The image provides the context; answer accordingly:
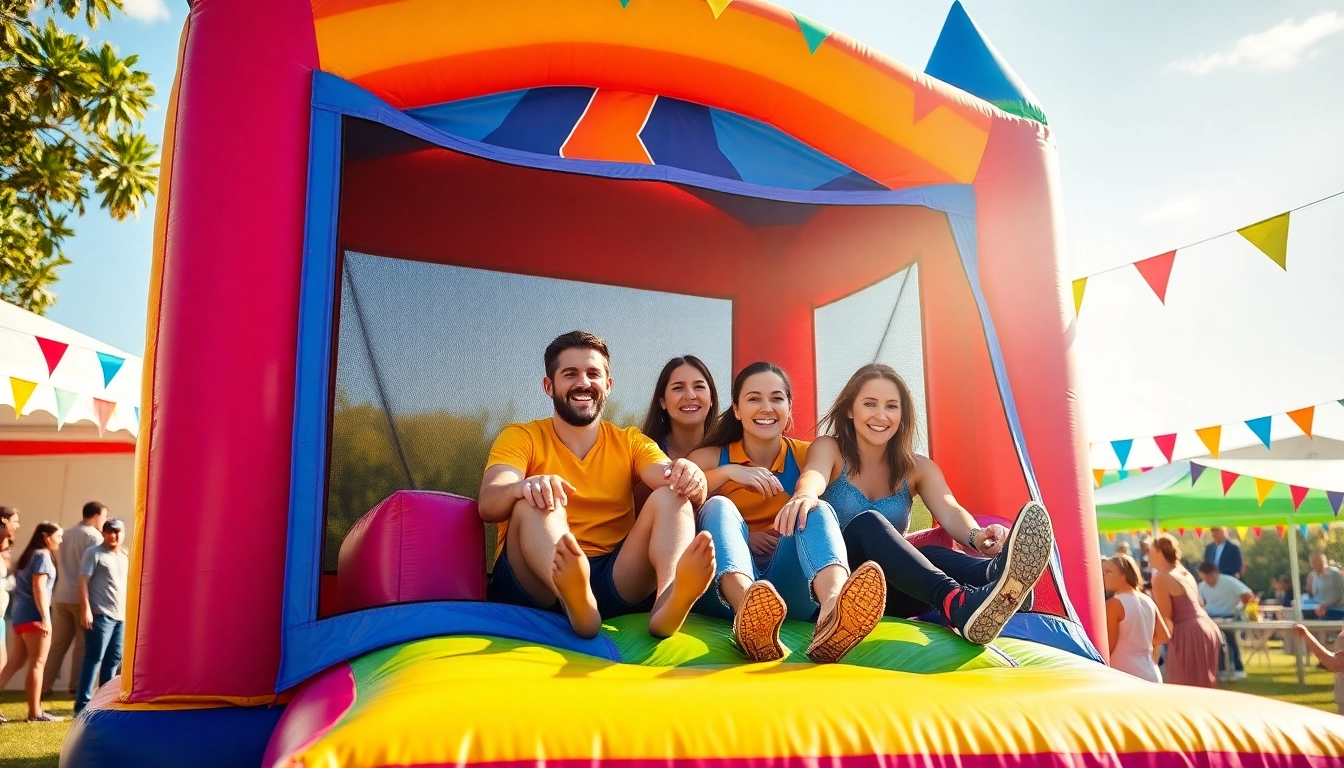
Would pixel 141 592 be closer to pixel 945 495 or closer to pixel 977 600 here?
pixel 977 600

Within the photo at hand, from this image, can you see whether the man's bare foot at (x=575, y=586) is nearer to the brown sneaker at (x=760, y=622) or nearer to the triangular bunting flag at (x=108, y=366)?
the brown sneaker at (x=760, y=622)

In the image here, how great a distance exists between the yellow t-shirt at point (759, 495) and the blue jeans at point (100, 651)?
12.0 ft

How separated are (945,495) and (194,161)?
83.4 inches

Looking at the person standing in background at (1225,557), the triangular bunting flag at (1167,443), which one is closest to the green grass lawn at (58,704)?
the person standing in background at (1225,557)

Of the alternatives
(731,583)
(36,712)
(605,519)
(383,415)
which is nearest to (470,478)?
(383,415)

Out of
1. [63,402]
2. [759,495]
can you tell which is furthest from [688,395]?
[63,402]

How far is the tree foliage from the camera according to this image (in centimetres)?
820

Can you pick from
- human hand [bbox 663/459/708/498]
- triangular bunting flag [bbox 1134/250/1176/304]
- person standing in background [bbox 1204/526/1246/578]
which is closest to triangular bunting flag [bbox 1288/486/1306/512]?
person standing in background [bbox 1204/526/1246/578]

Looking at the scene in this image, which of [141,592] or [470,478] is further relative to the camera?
[470,478]

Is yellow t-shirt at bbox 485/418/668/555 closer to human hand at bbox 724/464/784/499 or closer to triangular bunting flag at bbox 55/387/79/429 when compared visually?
human hand at bbox 724/464/784/499

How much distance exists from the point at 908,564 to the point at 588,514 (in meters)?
0.85

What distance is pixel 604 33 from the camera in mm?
2783

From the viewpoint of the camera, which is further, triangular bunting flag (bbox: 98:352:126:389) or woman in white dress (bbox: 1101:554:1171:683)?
triangular bunting flag (bbox: 98:352:126:389)

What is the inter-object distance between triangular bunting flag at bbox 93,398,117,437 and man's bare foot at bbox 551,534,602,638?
4749mm
